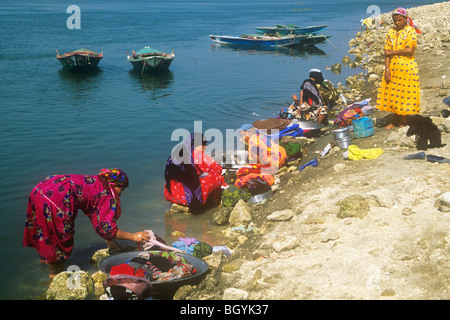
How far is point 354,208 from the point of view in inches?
186

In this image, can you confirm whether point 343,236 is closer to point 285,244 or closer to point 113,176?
point 285,244

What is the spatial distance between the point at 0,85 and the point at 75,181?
45.7 feet

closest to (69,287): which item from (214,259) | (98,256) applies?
(98,256)

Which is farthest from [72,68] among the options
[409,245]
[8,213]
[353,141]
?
[409,245]

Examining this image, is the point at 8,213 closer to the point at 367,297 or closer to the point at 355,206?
the point at 355,206

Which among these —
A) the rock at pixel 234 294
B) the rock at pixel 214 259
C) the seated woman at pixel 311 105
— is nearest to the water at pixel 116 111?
the rock at pixel 214 259

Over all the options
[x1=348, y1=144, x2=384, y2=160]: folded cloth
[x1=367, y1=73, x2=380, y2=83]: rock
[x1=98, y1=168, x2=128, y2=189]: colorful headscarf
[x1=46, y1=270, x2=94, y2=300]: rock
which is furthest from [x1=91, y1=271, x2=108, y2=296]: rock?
[x1=367, y1=73, x2=380, y2=83]: rock

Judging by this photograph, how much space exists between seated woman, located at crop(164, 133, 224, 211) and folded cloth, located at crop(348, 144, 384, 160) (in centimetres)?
190

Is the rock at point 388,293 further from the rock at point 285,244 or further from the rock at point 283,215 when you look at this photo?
the rock at point 283,215

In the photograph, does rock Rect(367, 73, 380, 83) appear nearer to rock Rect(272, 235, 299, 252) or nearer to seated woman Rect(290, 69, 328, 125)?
seated woman Rect(290, 69, 328, 125)

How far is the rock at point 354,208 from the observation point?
468 cm

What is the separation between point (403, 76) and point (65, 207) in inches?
196

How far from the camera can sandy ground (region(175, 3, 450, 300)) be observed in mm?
3604
